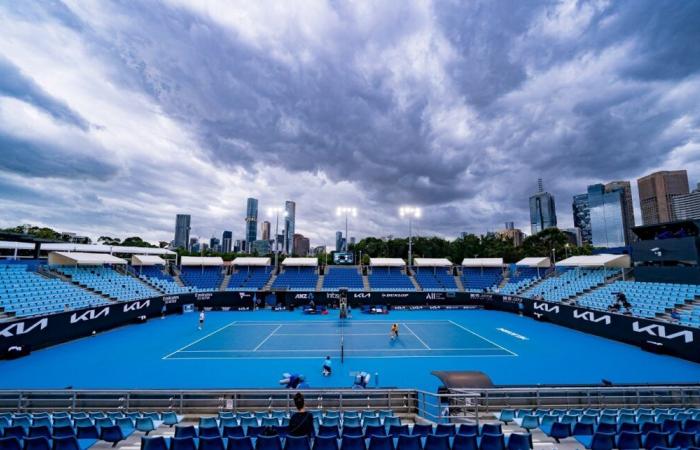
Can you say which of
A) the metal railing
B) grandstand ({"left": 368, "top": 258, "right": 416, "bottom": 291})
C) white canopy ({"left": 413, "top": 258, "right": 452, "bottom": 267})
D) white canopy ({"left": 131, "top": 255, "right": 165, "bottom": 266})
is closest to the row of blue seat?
the metal railing

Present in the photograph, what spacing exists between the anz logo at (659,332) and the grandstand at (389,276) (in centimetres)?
2582

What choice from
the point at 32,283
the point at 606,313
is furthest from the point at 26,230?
the point at 606,313

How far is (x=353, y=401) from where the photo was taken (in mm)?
9375

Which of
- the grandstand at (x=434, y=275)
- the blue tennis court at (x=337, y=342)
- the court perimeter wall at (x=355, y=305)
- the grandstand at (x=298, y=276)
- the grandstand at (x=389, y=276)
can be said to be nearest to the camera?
the court perimeter wall at (x=355, y=305)

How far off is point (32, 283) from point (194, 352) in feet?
55.3

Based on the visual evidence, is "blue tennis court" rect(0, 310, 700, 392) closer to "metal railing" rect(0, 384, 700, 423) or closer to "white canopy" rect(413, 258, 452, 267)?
"metal railing" rect(0, 384, 700, 423)

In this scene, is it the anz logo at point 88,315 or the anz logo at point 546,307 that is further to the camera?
the anz logo at point 546,307

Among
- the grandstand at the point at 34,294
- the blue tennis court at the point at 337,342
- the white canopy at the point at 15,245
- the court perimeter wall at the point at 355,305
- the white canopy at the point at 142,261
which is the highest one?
the white canopy at the point at 15,245

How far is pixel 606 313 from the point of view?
81.9 feet

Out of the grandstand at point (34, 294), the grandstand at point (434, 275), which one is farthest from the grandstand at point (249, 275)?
the grandstand at point (434, 275)

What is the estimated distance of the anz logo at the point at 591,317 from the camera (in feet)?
81.7

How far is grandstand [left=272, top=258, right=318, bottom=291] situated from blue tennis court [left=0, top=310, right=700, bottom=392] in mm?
14050

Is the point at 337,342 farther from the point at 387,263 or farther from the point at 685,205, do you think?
the point at 685,205

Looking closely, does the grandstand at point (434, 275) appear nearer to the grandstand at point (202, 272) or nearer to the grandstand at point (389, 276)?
the grandstand at point (389, 276)
